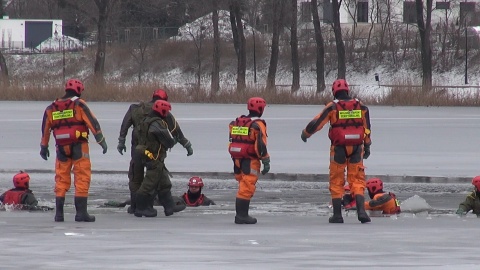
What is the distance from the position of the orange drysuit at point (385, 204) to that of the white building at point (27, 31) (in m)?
73.5

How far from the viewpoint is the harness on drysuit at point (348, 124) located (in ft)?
41.1

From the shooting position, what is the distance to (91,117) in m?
12.5

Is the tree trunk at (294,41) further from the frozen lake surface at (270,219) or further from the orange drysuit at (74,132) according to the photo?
the orange drysuit at (74,132)

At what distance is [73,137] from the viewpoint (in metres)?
12.5

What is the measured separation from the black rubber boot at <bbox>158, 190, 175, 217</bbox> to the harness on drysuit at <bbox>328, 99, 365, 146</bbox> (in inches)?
91.0

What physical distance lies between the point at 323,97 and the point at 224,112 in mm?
6124

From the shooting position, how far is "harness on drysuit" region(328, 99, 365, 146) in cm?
1253

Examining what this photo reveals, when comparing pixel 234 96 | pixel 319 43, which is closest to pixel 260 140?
pixel 234 96

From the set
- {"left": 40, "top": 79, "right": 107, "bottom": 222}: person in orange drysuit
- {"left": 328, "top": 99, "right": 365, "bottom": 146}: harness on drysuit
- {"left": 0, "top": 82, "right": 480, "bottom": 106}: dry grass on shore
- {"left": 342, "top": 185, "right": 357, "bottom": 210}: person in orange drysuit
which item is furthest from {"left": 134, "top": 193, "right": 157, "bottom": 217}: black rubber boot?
{"left": 0, "top": 82, "right": 480, "bottom": 106}: dry grass on shore

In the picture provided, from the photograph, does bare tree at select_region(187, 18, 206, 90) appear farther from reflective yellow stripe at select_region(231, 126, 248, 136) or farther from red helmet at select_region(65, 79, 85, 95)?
reflective yellow stripe at select_region(231, 126, 248, 136)

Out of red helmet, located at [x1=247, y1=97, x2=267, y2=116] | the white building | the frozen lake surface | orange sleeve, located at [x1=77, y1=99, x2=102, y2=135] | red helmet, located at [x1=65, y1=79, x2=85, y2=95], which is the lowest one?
the frozen lake surface

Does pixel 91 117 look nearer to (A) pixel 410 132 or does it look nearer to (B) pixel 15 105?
(A) pixel 410 132

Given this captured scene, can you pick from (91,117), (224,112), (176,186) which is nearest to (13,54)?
(224,112)

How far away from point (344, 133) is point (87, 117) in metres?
2.87
